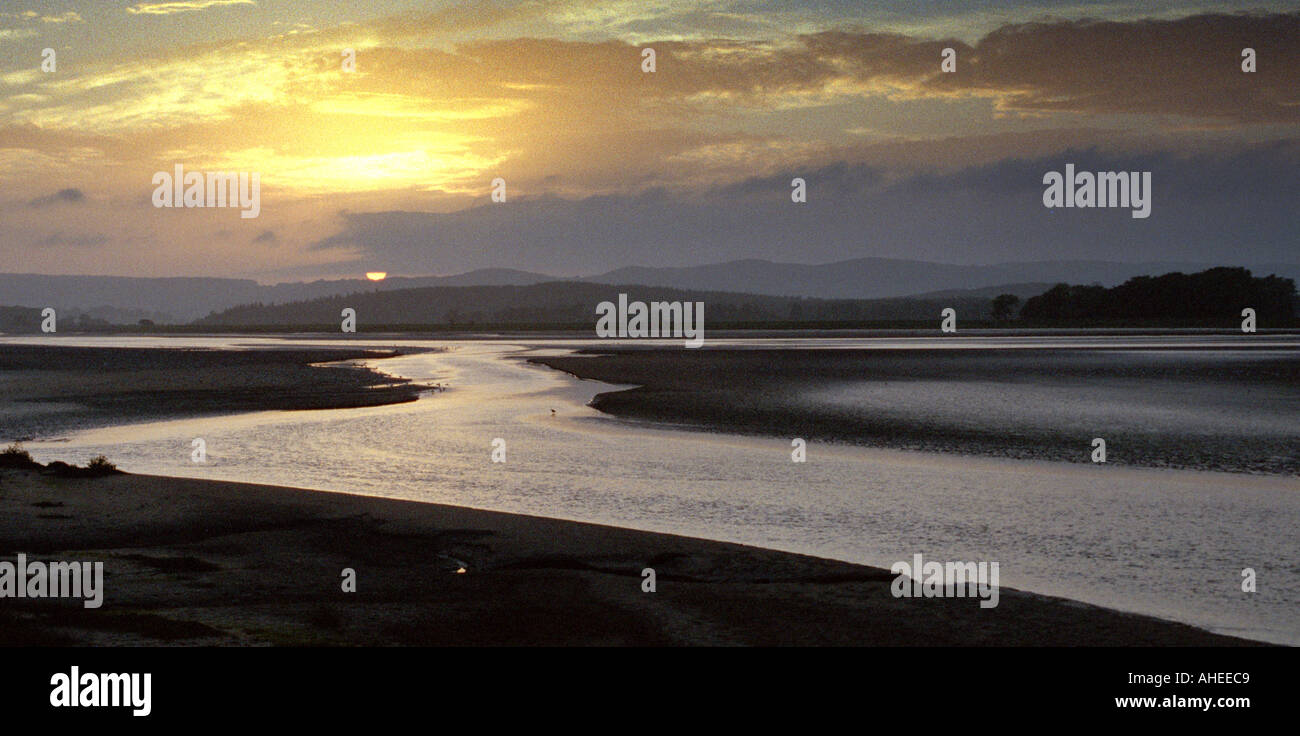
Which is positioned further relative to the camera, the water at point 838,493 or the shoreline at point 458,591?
the water at point 838,493

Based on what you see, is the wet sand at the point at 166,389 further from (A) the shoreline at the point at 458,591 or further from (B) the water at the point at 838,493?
(A) the shoreline at the point at 458,591

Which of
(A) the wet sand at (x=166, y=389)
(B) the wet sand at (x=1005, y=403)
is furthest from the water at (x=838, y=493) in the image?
(A) the wet sand at (x=166, y=389)

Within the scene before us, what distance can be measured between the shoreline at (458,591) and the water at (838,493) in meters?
1.44

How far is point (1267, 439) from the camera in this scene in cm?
2542

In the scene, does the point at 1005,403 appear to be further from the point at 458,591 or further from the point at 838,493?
the point at 458,591

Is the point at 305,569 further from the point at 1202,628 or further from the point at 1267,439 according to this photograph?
the point at 1267,439

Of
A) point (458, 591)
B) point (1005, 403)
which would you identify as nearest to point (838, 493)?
point (458, 591)

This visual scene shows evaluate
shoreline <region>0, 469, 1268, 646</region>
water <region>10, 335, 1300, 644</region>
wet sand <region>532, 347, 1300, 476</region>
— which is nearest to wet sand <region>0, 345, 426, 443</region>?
water <region>10, 335, 1300, 644</region>

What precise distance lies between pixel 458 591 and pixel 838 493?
9084 mm

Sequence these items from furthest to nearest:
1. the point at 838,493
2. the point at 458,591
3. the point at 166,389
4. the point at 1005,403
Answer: the point at 166,389 → the point at 1005,403 → the point at 838,493 → the point at 458,591

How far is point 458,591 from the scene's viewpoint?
38.3 ft

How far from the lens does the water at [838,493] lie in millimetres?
12805
